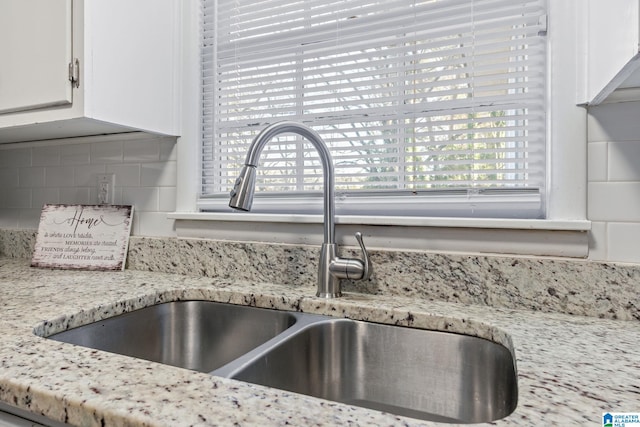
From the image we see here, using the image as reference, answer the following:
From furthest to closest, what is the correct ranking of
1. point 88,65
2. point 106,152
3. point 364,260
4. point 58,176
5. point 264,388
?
point 58,176, point 106,152, point 88,65, point 364,260, point 264,388

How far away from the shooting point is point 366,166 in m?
1.19

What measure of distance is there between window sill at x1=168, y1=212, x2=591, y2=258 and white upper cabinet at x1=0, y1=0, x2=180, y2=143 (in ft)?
1.20

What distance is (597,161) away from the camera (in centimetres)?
94

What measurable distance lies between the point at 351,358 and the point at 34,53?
1.18 metres

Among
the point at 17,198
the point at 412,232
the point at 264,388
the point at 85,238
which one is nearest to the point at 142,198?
the point at 85,238

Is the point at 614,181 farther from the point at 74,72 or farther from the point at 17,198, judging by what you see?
the point at 17,198

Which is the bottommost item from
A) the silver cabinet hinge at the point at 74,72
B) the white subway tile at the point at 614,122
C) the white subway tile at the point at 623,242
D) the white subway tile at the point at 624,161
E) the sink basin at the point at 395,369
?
the sink basin at the point at 395,369

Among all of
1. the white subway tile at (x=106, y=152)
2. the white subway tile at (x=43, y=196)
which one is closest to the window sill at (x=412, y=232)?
the white subway tile at (x=106, y=152)

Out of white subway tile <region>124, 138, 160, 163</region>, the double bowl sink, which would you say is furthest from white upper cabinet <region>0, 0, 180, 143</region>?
the double bowl sink

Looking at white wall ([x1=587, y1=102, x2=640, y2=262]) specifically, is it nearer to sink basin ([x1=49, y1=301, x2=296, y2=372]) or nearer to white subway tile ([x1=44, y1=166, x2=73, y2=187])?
sink basin ([x1=49, y1=301, x2=296, y2=372])

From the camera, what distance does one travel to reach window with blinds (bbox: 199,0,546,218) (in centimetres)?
105

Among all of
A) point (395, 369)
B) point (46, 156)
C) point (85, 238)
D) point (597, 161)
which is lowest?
point (395, 369)

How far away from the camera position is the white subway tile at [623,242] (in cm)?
90

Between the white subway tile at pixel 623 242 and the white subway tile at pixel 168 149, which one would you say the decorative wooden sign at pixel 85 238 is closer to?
the white subway tile at pixel 168 149
